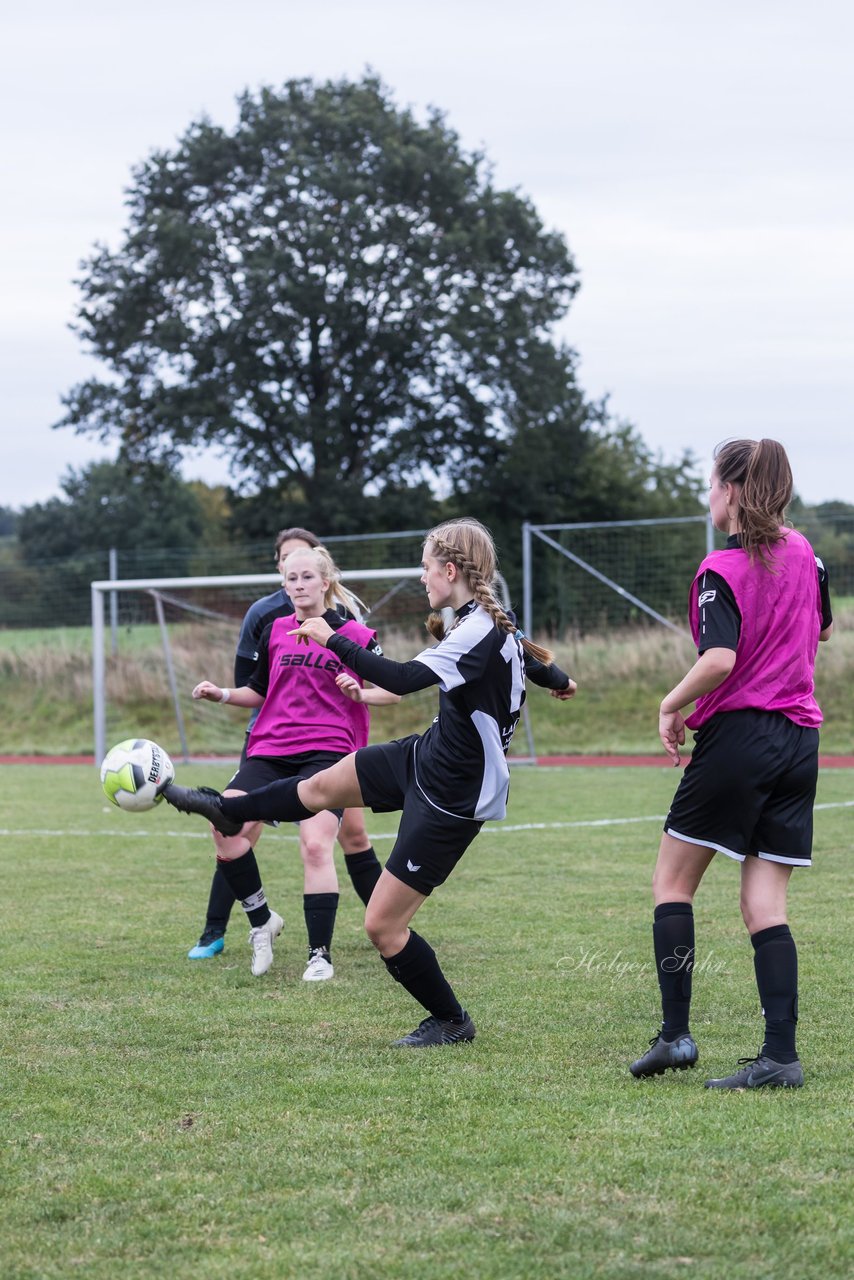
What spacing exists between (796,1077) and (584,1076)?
0.61 m

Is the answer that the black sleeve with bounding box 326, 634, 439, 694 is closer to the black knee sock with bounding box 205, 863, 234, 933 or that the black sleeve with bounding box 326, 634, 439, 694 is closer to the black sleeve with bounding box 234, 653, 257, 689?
the black sleeve with bounding box 234, 653, 257, 689

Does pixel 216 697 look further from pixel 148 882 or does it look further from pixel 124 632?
pixel 124 632

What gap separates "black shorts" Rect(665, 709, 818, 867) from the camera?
13.0 ft

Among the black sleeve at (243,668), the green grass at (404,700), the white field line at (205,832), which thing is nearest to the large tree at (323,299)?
the green grass at (404,700)

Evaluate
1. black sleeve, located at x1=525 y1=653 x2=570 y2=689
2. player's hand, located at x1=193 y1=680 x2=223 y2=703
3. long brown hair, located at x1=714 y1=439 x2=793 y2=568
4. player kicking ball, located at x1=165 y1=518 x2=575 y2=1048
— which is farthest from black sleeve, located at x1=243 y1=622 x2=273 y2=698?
long brown hair, located at x1=714 y1=439 x2=793 y2=568

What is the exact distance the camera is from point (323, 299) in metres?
34.5

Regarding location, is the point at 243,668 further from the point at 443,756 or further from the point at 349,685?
the point at 443,756

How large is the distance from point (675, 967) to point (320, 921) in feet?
6.63

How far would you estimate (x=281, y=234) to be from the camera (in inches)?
1363

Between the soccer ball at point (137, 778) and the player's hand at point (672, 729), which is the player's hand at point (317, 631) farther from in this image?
the player's hand at point (672, 729)

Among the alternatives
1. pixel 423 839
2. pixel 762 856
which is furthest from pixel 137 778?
pixel 762 856

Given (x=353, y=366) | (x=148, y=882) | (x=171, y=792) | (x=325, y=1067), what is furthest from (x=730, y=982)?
(x=353, y=366)

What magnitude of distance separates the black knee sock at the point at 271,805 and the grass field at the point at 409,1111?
0.73 meters

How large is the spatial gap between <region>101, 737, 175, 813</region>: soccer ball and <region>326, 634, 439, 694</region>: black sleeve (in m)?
1.21
